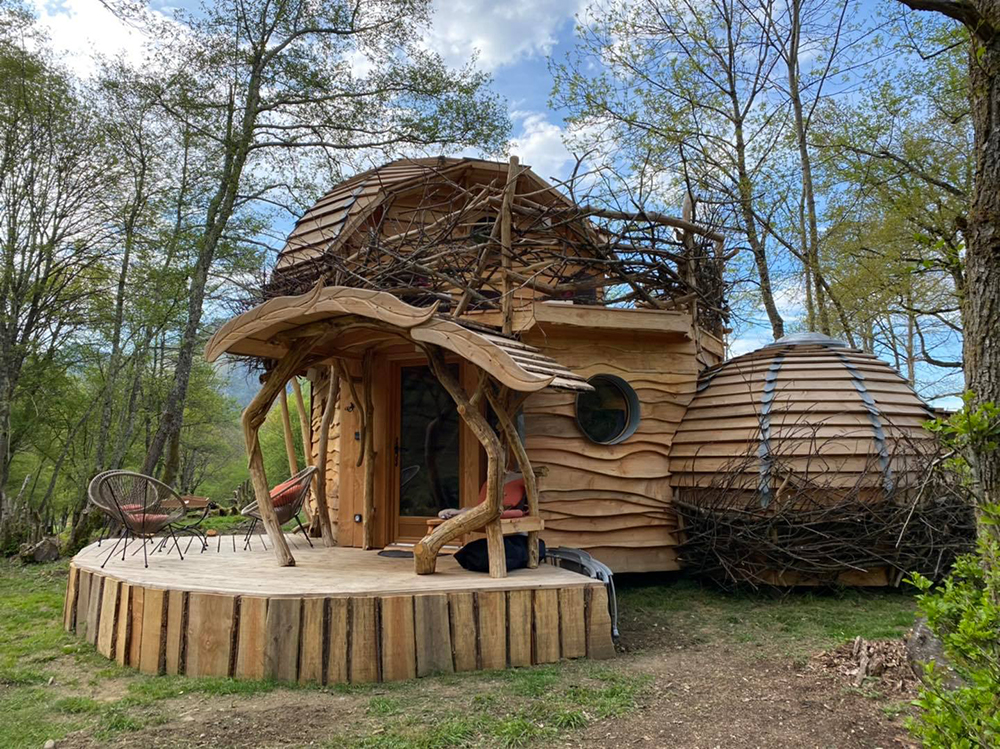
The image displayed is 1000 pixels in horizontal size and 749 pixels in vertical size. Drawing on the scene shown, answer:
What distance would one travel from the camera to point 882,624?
5.23m

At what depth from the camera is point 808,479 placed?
241 inches

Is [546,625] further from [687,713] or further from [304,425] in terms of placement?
[304,425]

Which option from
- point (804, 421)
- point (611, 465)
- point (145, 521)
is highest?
point (804, 421)

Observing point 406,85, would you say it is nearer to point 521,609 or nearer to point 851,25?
point 851,25

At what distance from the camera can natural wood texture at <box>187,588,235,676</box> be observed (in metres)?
4.16

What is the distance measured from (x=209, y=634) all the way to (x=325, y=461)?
3483mm

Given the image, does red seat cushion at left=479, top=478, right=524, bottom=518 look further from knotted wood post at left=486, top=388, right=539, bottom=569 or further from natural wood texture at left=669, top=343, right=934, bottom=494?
natural wood texture at left=669, top=343, right=934, bottom=494

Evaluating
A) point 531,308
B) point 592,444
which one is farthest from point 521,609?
point 531,308

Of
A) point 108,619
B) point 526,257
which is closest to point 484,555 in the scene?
point 108,619

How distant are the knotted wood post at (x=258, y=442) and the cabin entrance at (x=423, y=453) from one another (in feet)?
5.27

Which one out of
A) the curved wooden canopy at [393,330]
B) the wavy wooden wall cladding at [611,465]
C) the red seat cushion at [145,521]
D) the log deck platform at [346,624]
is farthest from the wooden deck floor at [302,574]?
the curved wooden canopy at [393,330]

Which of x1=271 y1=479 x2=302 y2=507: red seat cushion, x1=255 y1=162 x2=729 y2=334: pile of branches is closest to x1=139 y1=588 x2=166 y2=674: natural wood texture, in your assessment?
x1=271 y1=479 x2=302 y2=507: red seat cushion

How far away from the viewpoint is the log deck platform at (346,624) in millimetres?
4109

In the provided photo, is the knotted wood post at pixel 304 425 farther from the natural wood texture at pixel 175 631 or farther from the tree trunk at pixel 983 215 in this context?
the tree trunk at pixel 983 215
